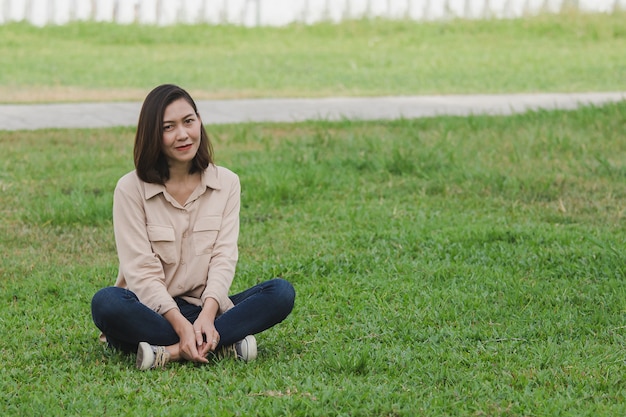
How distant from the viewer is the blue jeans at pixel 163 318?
390cm

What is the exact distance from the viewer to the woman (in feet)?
12.9

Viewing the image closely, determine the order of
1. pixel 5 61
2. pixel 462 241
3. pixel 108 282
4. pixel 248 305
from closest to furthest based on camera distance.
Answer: pixel 248 305 < pixel 108 282 < pixel 462 241 < pixel 5 61

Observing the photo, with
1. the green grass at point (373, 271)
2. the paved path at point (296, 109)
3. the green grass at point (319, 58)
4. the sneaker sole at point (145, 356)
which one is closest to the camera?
the green grass at point (373, 271)

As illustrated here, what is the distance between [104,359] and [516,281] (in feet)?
7.00

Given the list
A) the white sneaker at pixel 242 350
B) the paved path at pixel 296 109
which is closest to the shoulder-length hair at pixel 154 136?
the white sneaker at pixel 242 350

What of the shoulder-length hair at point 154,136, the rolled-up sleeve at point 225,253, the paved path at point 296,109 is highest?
the shoulder-length hair at point 154,136

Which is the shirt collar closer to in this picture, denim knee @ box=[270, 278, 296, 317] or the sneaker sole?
denim knee @ box=[270, 278, 296, 317]

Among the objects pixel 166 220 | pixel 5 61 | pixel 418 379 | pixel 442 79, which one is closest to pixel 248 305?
pixel 166 220

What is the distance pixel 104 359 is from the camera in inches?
161

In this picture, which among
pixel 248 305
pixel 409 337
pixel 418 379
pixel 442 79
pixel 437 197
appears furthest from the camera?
pixel 442 79

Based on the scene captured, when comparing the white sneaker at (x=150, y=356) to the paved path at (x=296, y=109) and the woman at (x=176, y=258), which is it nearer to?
the woman at (x=176, y=258)

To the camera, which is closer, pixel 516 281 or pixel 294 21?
pixel 516 281

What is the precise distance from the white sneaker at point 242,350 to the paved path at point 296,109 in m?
6.40

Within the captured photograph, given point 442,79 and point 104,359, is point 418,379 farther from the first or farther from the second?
point 442,79
